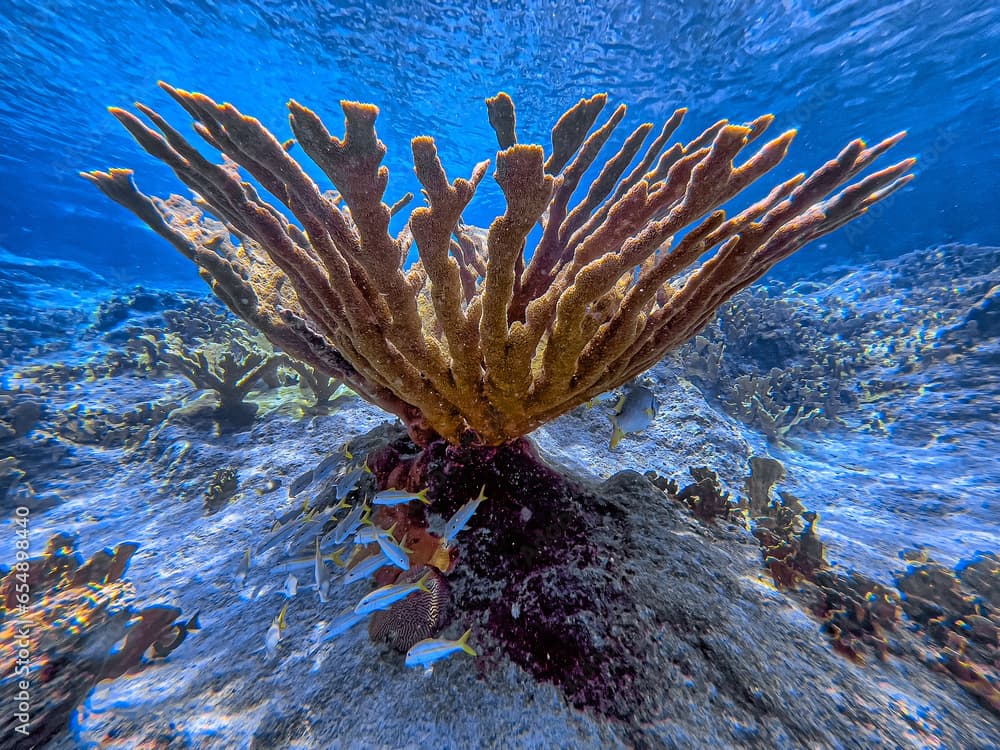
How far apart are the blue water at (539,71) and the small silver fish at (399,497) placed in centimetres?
1830

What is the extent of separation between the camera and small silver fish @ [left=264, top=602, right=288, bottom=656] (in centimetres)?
174

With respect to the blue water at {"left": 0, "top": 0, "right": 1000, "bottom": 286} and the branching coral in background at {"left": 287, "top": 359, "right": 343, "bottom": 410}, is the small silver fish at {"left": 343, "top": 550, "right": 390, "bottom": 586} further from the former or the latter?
the blue water at {"left": 0, "top": 0, "right": 1000, "bottom": 286}

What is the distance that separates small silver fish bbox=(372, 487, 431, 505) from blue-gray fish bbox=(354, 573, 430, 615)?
1.32ft

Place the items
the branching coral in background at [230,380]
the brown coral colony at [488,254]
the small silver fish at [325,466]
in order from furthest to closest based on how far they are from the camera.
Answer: the branching coral in background at [230,380] → the small silver fish at [325,466] → the brown coral colony at [488,254]

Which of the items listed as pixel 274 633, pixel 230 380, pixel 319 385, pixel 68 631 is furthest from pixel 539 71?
pixel 68 631

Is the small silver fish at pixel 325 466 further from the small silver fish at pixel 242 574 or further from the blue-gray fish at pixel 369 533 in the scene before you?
the blue-gray fish at pixel 369 533

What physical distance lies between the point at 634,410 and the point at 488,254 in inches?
69.8

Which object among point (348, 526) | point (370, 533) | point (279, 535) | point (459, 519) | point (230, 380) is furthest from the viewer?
point (230, 380)

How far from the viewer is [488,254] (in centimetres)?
138

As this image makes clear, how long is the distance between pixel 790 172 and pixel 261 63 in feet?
115

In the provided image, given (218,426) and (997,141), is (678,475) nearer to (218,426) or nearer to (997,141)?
(218,426)

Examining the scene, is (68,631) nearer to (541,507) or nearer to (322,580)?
(322,580)

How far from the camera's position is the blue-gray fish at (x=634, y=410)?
2.62m

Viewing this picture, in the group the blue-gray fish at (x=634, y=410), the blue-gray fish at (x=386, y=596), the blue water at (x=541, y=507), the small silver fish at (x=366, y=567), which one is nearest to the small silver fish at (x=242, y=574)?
the blue water at (x=541, y=507)
